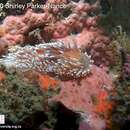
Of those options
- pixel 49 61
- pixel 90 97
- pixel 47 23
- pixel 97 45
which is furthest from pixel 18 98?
pixel 97 45

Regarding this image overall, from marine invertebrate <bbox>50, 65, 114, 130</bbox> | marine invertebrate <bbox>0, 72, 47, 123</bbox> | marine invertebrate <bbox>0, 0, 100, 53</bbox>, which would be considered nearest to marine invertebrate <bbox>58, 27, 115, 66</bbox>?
marine invertebrate <bbox>0, 0, 100, 53</bbox>

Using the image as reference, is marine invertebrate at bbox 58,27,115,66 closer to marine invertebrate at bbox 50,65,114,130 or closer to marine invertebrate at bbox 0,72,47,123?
marine invertebrate at bbox 50,65,114,130

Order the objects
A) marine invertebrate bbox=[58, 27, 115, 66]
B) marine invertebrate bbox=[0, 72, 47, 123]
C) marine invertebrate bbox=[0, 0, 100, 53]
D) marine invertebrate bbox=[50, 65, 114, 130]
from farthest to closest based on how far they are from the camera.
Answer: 1. marine invertebrate bbox=[58, 27, 115, 66]
2. marine invertebrate bbox=[0, 0, 100, 53]
3. marine invertebrate bbox=[50, 65, 114, 130]
4. marine invertebrate bbox=[0, 72, 47, 123]

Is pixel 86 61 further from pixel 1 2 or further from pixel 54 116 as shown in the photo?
pixel 1 2

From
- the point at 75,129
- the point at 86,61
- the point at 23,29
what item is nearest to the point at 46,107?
the point at 75,129

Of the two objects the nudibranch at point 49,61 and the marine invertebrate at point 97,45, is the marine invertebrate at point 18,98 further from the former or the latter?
the marine invertebrate at point 97,45

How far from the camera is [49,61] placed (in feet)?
14.2

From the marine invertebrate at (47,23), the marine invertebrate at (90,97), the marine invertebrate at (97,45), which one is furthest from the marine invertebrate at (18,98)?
the marine invertebrate at (97,45)

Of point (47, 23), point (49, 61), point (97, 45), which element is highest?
point (47, 23)

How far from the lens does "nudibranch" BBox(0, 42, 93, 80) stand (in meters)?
4.28

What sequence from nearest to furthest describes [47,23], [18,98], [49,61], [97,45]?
[18,98] < [49,61] < [47,23] < [97,45]

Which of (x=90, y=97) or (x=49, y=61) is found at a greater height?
(x=49, y=61)

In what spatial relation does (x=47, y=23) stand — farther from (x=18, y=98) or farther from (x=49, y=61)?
(x=18, y=98)

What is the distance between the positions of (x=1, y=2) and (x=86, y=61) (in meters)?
1.35
